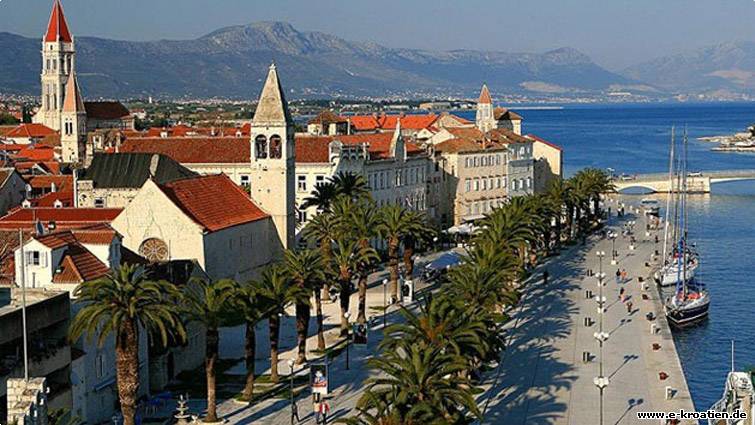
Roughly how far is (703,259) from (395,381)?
2722 inches

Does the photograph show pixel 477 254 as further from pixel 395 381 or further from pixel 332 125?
pixel 332 125

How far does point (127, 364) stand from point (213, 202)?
2533 centimetres

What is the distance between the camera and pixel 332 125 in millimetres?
122875

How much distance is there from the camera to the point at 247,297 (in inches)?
1854

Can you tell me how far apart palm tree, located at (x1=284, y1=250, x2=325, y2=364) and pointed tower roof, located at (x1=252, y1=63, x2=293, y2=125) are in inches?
693

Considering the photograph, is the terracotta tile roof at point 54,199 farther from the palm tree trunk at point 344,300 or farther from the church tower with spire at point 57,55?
the church tower with spire at point 57,55

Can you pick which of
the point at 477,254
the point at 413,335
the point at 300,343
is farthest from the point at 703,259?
the point at 413,335

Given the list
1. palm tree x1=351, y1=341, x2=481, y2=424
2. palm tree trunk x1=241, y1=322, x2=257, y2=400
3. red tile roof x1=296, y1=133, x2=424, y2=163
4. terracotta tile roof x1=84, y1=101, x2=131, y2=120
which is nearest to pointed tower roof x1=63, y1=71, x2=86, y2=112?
red tile roof x1=296, y1=133, x2=424, y2=163

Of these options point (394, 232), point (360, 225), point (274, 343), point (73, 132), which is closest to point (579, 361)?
point (274, 343)

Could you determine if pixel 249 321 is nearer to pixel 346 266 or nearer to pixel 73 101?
pixel 346 266

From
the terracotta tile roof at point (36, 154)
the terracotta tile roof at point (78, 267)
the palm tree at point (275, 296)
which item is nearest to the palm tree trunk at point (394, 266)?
the palm tree at point (275, 296)

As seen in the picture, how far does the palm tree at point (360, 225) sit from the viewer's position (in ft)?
204

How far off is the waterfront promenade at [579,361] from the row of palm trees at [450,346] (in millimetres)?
2215

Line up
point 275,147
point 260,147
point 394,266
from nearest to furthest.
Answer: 1. point 394,266
2. point 275,147
3. point 260,147
